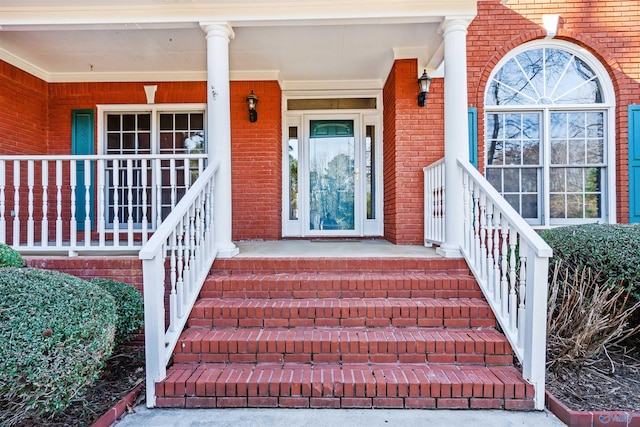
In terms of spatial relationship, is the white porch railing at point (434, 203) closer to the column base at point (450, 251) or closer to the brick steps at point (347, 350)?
the column base at point (450, 251)

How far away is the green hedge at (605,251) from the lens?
297 centimetres

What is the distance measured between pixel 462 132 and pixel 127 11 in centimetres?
360

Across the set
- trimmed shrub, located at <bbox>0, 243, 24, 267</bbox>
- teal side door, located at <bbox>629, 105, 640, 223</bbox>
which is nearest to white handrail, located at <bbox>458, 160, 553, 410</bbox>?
teal side door, located at <bbox>629, 105, 640, 223</bbox>

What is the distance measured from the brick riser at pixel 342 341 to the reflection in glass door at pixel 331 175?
268 centimetres

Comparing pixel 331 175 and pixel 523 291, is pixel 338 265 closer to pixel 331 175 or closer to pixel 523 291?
pixel 523 291

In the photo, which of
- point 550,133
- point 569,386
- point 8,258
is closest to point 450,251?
point 569,386

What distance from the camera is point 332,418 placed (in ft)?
7.61

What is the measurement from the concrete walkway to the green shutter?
3.51 metres

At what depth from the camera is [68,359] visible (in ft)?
6.87

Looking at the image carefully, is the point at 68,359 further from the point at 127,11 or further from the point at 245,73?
the point at 245,73

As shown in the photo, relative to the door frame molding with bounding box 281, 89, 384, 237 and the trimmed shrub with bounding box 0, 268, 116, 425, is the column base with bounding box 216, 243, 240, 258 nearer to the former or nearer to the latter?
the trimmed shrub with bounding box 0, 268, 116, 425

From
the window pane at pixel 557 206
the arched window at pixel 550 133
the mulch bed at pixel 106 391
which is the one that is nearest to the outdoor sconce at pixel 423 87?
the arched window at pixel 550 133

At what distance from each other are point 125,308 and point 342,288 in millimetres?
1785

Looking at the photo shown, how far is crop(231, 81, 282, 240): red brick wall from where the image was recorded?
224 inches
